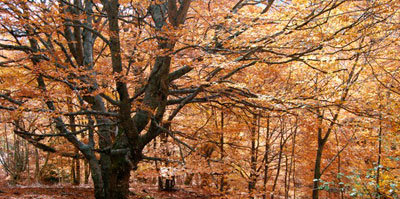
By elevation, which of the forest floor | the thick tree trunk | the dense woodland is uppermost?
the dense woodland

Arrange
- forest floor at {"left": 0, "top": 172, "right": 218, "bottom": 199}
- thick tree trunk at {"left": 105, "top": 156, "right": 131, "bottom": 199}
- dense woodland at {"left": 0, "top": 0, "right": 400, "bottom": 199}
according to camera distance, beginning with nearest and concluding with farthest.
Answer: dense woodland at {"left": 0, "top": 0, "right": 400, "bottom": 199} < thick tree trunk at {"left": 105, "top": 156, "right": 131, "bottom": 199} < forest floor at {"left": 0, "top": 172, "right": 218, "bottom": 199}

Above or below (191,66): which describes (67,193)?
below

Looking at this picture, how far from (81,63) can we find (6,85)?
337 centimetres

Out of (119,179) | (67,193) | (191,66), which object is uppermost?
(191,66)

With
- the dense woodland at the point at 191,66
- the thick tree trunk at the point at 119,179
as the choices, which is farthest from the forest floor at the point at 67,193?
the thick tree trunk at the point at 119,179

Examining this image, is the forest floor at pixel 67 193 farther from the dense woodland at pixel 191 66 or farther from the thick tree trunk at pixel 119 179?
the thick tree trunk at pixel 119 179

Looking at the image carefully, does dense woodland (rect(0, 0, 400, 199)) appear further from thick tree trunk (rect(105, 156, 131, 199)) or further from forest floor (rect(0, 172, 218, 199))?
forest floor (rect(0, 172, 218, 199))

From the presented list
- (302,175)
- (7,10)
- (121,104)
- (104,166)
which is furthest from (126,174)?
(302,175)

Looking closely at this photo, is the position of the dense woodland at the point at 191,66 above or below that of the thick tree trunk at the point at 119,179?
above

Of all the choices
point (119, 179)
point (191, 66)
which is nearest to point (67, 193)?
point (119, 179)

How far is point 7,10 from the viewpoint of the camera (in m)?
3.67

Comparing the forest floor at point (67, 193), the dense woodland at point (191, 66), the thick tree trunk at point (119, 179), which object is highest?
the dense woodland at point (191, 66)

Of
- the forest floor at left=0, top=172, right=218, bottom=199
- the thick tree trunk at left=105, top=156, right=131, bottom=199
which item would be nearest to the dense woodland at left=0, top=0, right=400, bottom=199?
the thick tree trunk at left=105, top=156, right=131, bottom=199

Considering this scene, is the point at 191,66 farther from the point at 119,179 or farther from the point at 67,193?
the point at 67,193
